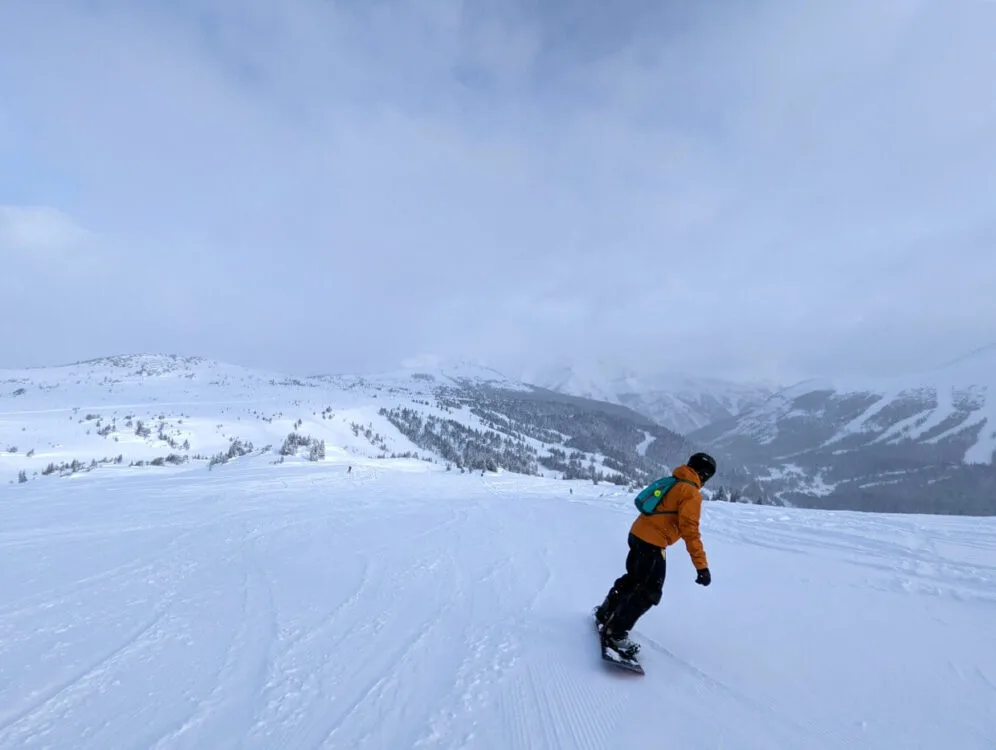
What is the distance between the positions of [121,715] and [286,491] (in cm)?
1358

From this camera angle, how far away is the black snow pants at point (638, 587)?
186 inches

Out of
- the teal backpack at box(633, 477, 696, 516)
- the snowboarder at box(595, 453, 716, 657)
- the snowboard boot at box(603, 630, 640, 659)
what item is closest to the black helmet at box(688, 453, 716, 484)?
the snowboarder at box(595, 453, 716, 657)

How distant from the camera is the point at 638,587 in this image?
484cm

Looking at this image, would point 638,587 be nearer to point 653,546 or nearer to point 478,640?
point 653,546

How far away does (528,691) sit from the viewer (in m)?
4.22

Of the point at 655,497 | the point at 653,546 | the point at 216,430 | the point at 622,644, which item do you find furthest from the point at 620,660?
the point at 216,430

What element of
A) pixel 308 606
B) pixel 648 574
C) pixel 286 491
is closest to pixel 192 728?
pixel 308 606

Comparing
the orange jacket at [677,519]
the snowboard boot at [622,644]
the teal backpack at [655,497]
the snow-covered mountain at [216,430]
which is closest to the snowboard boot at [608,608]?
the snowboard boot at [622,644]

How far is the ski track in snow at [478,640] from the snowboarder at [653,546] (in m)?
0.44

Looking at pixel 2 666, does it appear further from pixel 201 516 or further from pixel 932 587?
pixel 932 587

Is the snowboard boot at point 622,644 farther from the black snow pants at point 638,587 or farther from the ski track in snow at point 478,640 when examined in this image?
the ski track in snow at point 478,640

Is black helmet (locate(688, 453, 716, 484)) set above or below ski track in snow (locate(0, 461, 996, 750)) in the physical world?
above

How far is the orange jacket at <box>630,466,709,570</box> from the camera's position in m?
4.48

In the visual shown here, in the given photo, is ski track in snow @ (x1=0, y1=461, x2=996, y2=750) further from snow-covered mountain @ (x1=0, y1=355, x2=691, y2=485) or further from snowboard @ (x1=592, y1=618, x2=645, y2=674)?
snow-covered mountain @ (x1=0, y1=355, x2=691, y2=485)
